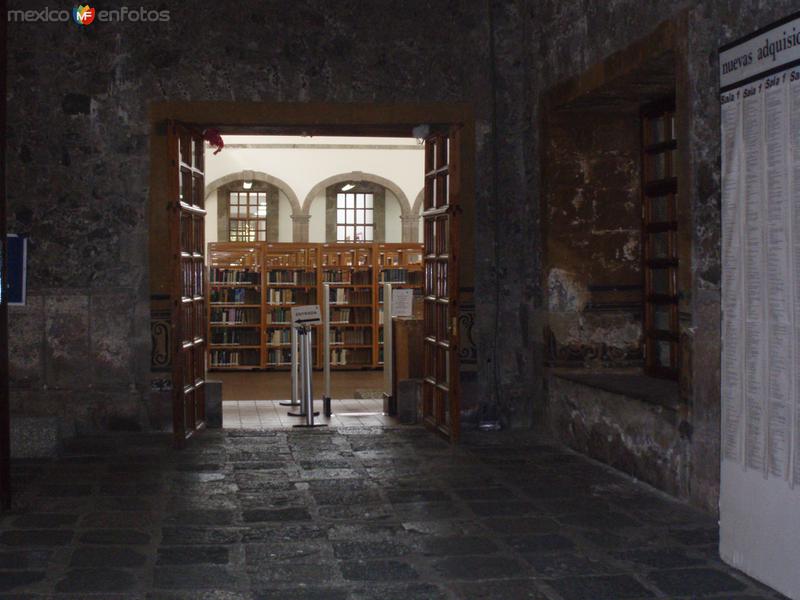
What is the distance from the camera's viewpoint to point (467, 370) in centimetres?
910

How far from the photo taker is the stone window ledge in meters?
6.67

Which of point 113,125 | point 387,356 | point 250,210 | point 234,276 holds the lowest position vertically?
point 387,356

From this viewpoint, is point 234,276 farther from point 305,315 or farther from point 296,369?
point 305,315

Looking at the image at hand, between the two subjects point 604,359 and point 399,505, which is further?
point 604,359

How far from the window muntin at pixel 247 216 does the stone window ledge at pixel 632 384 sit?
62.3 feet

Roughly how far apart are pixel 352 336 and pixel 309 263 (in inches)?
53.9

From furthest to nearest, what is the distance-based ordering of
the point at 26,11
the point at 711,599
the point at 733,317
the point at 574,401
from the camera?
the point at 26,11, the point at 574,401, the point at 733,317, the point at 711,599

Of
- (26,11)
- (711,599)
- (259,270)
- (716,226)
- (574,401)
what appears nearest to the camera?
(711,599)

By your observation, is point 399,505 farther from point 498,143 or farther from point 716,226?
point 498,143

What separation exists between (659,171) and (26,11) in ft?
16.4

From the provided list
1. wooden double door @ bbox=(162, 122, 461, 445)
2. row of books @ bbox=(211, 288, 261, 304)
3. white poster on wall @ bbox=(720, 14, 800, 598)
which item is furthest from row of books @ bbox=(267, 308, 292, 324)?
white poster on wall @ bbox=(720, 14, 800, 598)

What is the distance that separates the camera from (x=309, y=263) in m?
17.9

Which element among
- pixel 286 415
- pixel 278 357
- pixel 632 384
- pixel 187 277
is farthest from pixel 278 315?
pixel 632 384

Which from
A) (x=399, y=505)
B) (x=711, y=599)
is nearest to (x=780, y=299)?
(x=711, y=599)
